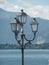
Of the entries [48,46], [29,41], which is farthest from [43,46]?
[29,41]

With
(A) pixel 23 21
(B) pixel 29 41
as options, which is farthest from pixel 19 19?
(B) pixel 29 41

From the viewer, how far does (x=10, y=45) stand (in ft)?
645

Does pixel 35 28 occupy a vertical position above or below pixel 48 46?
above

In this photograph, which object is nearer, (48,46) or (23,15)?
(23,15)

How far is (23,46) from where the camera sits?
1279 centimetres

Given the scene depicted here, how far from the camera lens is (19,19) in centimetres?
1291

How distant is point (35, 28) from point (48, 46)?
174m

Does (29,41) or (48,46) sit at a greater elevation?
(29,41)

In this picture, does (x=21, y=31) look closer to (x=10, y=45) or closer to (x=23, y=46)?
(x=23, y=46)

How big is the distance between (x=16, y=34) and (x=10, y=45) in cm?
18419

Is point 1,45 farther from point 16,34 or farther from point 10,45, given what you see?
point 16,34

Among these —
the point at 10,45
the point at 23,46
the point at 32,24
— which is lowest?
the point at 10,45

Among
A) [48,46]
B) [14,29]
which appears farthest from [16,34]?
[48,46]

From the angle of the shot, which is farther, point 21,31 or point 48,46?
point 48,46
